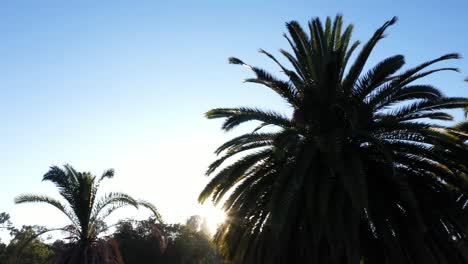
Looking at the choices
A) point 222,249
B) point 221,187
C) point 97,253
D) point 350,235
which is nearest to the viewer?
point 350,235

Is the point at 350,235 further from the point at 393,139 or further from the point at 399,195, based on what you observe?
the point at 393,139

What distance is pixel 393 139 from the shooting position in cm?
1266

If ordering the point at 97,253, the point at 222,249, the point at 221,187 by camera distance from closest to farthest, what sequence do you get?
the point at 221,187, the point at 222,249, the point at 97,253

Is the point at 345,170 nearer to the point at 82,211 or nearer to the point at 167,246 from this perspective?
the point at 82,211

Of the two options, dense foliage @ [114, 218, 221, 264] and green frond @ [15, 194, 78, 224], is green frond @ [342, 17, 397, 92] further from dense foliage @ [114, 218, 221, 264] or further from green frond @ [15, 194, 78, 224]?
dense foliage @ [114, 218, 221, 264]

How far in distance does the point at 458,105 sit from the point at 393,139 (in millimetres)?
2000

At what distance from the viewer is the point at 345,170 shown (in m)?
11.5

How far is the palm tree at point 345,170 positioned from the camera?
11.7 m

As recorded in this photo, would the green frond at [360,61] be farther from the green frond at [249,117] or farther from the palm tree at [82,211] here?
the palm tree at [82,211]

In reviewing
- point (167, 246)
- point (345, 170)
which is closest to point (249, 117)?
point (345, 170)

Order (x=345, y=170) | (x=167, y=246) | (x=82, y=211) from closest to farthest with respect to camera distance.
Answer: (x=345, y=170) < (x=82, y=211) < (x=167, y=246)

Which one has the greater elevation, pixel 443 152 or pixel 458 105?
pixel 458 105

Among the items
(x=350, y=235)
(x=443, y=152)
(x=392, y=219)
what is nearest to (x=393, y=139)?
(x=443, y=152)

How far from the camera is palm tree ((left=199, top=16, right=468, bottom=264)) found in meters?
11.7
